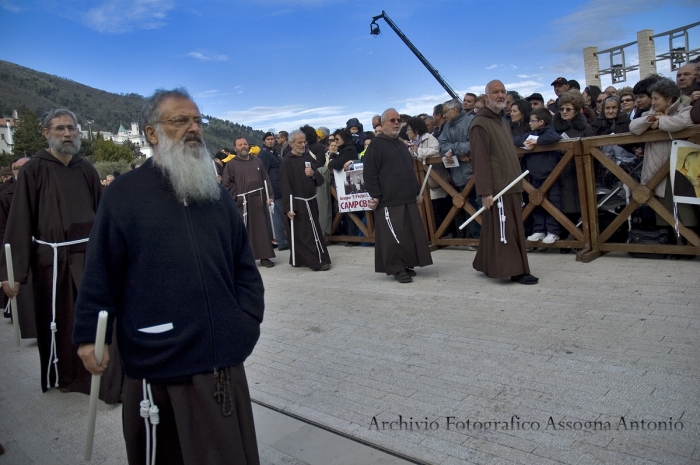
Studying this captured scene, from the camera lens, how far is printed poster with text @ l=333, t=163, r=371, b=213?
9891 mm

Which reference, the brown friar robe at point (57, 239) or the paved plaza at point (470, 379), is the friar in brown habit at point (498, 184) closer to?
the paved plaza at point (470, 379)

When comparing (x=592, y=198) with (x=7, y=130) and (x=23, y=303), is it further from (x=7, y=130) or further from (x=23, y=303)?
(x=7, y=130)

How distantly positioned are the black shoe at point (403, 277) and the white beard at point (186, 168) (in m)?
4.73

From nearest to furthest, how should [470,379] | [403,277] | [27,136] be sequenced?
[470,379] → [403,277] → [27,136]

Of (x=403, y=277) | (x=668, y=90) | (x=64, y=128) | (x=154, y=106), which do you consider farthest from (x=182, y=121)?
(x=668, y=90)

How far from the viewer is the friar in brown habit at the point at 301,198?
8844 millimetres

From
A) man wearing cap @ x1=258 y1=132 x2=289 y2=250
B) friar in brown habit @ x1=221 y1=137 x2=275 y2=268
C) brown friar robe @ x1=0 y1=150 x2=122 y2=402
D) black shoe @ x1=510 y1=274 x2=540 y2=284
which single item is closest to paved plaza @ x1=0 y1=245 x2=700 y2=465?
black shoe @ x1=510 y1=274 x2=540 y2=284

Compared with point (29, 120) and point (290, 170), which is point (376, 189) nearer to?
point (290, 170)

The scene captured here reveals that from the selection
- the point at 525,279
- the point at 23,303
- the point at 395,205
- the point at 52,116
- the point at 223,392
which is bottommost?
the point at 525,279

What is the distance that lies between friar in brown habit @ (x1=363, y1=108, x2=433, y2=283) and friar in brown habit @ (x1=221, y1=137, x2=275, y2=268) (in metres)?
2.84

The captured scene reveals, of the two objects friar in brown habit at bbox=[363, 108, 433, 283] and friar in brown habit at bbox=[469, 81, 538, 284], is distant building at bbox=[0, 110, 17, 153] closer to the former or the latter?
friar in brown habit at bbox=[363, 108, 433, 283]

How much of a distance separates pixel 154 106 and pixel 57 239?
2.57 meters

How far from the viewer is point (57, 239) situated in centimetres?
462

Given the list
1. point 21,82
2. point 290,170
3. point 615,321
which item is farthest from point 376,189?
point 21,82
